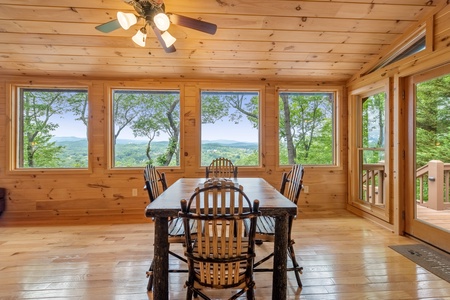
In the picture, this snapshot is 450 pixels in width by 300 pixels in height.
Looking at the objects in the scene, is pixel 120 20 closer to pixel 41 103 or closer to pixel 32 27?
pixel 32 27

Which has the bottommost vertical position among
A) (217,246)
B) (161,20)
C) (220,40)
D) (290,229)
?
(290,229)

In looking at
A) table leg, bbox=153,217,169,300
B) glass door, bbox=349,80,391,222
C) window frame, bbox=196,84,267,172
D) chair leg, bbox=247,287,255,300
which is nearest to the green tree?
glass door, bbox=349,80,391,222

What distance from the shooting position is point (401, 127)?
309 centimetres

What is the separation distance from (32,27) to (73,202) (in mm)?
2553

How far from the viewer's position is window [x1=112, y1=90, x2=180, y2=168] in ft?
13.3

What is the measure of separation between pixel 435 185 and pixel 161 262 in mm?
3347

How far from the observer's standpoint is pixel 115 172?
3930 mm

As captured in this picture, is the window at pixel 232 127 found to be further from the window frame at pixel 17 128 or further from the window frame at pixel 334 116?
the window frame at pixel 17 128

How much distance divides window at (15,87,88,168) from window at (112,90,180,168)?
0.58 metres

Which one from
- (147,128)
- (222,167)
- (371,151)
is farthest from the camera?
(147,128)

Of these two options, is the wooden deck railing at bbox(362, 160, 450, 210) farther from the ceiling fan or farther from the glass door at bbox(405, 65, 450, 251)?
the ceiling fan

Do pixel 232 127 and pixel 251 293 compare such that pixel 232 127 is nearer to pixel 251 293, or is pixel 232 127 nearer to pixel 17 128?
pixel 251 293

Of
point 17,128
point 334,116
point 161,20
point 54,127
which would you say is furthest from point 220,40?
point 17,128

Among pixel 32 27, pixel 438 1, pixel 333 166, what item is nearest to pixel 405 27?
pixel 438 1
